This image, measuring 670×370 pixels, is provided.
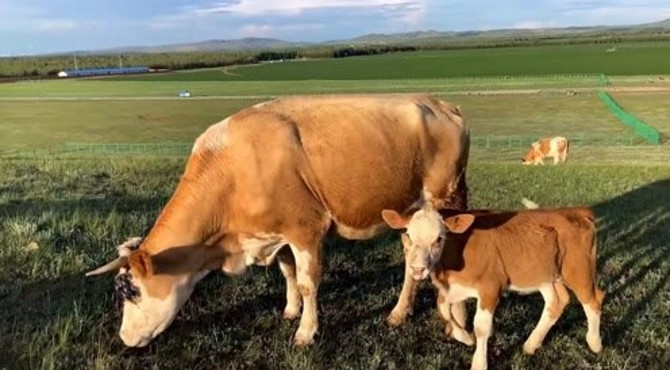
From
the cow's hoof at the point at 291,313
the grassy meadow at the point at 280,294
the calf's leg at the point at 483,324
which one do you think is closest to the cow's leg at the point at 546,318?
the grassy meadow at the point at 280,294

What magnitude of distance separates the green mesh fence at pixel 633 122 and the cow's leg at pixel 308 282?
A: 32035 mm

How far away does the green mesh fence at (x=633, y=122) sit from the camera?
122 feet

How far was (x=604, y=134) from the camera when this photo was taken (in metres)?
41.5

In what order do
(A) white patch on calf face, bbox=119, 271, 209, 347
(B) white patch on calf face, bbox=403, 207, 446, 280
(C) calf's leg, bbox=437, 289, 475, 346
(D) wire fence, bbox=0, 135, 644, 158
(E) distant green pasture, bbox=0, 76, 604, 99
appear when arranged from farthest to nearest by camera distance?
(E) distant green pasture, bbox=0, 76, 604, 99, (D) wire fence, bbox=0, 135, 644, 158, (C) calf's leg, bbox=437, 289, 475, 346, (A) white patch on calf face, bbox=119, 271, 209, 347, (B) white patch on calf face, bbox=403, 207, 446, 280

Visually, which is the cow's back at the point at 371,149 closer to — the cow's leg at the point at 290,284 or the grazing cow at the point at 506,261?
the cow's leg at the point at 290,284

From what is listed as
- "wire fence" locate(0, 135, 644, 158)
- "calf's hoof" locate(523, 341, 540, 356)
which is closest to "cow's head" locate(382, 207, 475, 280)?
"calf's hoof" locate(523, 341, 540, 356)

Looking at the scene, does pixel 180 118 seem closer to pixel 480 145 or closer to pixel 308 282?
pixel 480 145

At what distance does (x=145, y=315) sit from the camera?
6.95 m

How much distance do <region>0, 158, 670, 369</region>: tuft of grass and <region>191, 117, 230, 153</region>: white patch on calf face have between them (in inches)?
71.2

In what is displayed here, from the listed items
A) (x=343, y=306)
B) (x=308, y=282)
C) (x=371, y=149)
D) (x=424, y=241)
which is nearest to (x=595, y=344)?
(x=424, y=241)

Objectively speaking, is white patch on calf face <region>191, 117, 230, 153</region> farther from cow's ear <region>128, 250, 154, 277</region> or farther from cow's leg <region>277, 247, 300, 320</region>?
cow's leg <region>277, 247, 300, 320</region>

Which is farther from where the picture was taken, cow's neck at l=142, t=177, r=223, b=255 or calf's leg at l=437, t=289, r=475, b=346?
calf's leg at l=437, t=289, r=475, b=346

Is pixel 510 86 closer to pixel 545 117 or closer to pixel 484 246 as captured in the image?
pixel 545 117

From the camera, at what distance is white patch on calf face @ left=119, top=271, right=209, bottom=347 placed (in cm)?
693
